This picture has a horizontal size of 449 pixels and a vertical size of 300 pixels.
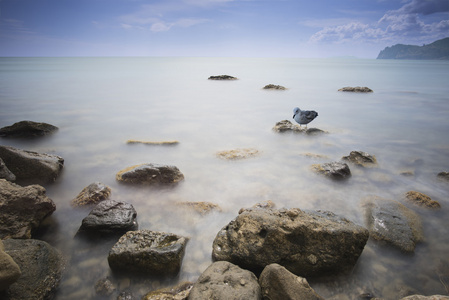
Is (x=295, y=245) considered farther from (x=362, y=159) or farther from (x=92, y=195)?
(x=362, y=159)

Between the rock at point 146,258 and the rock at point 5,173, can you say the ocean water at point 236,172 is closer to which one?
the rock at point 146,258

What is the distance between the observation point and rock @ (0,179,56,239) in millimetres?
2990

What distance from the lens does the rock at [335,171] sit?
473 centimetres

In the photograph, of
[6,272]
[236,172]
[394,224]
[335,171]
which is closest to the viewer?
[6,272]

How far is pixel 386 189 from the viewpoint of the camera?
175 inches

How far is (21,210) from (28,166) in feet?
5.37

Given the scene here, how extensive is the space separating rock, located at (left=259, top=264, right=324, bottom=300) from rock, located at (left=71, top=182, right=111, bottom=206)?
301 cm

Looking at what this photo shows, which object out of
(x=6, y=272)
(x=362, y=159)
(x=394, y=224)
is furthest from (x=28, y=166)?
(x=362, y=159)

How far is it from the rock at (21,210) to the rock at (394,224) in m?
4.48

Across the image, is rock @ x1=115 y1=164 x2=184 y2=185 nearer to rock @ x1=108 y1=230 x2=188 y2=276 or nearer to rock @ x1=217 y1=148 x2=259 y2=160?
rock @ x1=217 y1=148 x2=259 y2=160

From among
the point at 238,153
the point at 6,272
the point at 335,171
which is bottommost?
the point at 238,153

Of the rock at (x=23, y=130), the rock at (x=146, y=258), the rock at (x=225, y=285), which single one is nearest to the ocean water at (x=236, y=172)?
the rock at (x=146, y=258)

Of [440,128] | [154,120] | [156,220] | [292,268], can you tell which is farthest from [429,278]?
[154,120]

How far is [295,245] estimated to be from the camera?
2.65 metres
